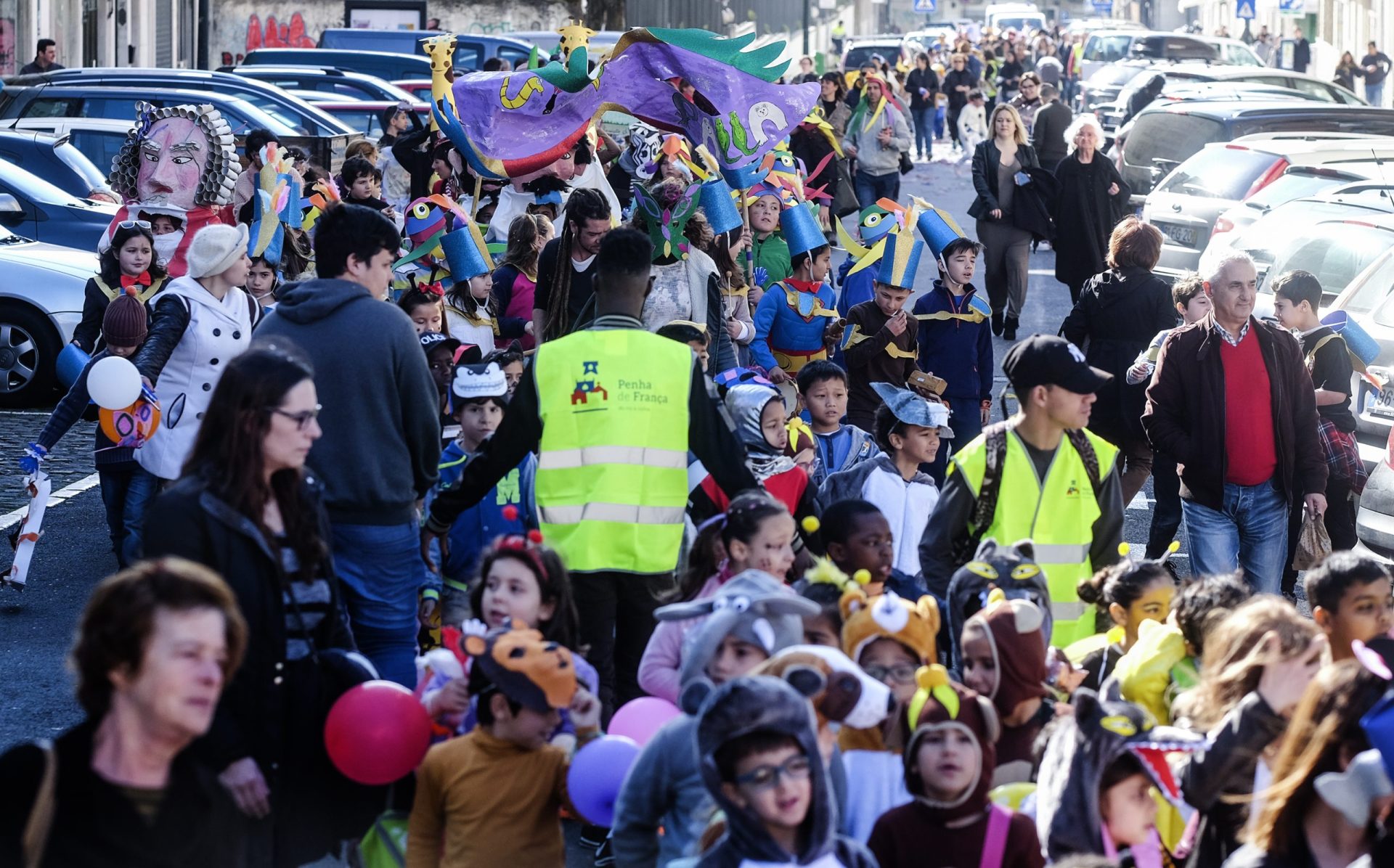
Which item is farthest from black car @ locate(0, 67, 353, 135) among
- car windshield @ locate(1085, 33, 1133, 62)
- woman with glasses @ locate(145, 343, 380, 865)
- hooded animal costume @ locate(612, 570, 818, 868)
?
car windshield @ locate(1085, 33, 1133, 62)

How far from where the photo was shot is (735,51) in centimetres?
1075

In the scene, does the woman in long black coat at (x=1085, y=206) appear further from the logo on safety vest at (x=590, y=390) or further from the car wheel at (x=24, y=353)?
the logo on safety vest at (x=590, y=390)

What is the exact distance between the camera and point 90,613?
11.2ft

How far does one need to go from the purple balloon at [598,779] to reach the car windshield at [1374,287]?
20.9ft

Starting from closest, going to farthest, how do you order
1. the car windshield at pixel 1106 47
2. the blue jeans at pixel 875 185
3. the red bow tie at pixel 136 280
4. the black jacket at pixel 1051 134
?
the red bow tie at pixel 136 280 → the black jacket at pixel 1051 134 → the blue jeans at pixel 875 185 → the car windshield at pixel 1106 47

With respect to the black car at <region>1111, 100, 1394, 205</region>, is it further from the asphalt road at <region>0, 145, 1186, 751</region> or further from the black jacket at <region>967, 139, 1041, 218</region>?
the asphalt road at <region>0, 145, 1186, 751</region>

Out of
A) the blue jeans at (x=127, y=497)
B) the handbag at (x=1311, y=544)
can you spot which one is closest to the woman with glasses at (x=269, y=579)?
the blue jeans at (x=127, y=497)

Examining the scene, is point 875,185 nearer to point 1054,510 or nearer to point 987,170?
point 987,170

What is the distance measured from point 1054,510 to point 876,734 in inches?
58.1

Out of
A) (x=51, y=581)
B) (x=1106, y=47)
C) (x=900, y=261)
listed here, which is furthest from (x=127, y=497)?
(x=1106, y=47)

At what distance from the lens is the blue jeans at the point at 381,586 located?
5.59 meters

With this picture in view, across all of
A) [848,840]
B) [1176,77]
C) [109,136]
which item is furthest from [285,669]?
[1176,77]

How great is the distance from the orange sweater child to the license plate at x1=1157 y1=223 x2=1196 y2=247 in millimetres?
11923

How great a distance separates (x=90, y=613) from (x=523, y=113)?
26.5 ft
